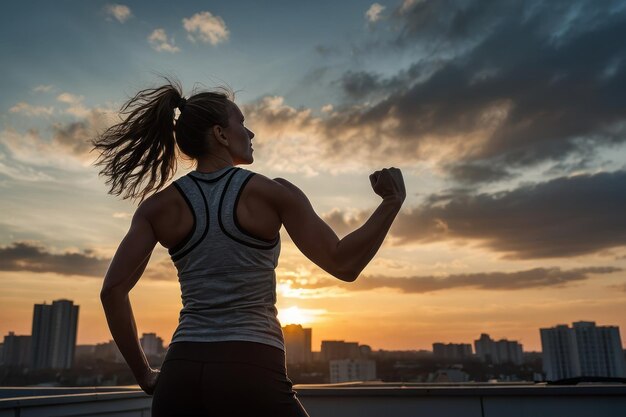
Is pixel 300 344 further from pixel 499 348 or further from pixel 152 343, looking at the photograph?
pixel 499 348

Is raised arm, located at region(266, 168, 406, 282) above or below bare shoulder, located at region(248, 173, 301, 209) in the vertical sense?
below

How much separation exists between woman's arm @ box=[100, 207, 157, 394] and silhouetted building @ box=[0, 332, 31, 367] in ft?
194

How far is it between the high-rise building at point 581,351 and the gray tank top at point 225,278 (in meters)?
55.4

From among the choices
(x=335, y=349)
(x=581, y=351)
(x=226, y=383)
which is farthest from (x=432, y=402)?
(x=581, y=351)

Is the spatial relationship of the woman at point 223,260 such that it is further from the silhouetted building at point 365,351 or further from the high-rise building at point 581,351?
the high-rise building at point 581,351

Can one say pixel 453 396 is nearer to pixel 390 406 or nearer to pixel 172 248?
pixel 390 406

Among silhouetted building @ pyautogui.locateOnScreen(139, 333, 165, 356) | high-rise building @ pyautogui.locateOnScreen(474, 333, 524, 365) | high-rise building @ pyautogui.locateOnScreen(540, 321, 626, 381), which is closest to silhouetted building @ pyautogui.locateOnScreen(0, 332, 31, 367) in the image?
silhouetted building @ pyautogui.locateOnScreen(139, 333, 165, 356)

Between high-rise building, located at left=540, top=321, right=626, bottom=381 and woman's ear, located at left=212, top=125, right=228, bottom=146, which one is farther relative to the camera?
high-rise building, located at left=540, top=321, right=626, bottom=381

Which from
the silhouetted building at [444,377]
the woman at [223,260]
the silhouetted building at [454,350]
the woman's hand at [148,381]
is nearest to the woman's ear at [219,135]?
the woman at [223,260]

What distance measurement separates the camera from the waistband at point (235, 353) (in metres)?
1.33

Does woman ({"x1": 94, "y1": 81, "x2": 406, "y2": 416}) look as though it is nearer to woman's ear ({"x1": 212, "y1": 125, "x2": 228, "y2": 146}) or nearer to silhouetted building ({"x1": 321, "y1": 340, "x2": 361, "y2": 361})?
woman's ear ({"x1": 212, "y1": 125, "x2": 228, "y2": 146})

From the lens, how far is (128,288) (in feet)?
5.09

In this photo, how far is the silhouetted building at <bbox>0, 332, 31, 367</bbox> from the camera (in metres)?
53.2

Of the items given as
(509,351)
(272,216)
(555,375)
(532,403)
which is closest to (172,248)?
(272,216)
